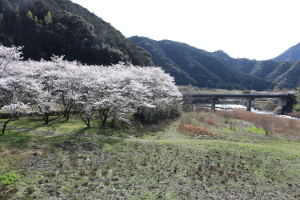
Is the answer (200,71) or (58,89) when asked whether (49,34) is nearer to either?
(58,89)

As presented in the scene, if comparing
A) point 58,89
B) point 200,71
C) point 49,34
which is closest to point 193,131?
point 58,89

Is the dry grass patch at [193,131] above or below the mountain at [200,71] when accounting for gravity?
below

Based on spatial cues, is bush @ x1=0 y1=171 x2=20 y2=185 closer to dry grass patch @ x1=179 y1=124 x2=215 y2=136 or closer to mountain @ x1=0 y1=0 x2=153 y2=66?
dry grass patch @ x1=179 y1=124 x2=215 y2=136

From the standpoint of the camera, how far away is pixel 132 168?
39.7 feet

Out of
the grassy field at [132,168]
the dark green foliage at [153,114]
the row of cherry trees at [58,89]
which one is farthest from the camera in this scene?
the dark green foliage at [153,114]

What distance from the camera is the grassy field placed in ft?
30.6

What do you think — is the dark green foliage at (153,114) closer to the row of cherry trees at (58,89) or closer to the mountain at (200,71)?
the row of cherry trees at (58,89)

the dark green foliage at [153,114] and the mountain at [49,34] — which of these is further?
the mountain at [49,34]

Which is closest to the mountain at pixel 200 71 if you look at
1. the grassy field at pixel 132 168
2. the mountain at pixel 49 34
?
the mountain at pixel 49 34

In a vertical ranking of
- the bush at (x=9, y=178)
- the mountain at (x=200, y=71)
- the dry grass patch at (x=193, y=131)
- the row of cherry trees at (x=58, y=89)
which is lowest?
the dry grass patch at (x=193, y=131)

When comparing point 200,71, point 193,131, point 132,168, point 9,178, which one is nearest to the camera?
point 9,178

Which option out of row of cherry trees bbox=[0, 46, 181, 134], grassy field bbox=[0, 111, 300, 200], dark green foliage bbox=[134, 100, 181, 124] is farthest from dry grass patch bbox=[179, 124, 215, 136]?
row of cherry trees bbox=[0, 46, 181, 134]

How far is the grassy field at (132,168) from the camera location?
367 inches

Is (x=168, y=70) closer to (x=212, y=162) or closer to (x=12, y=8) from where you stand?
(x=12, y=8)
